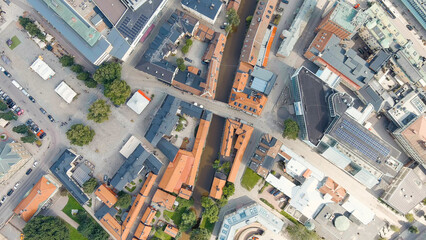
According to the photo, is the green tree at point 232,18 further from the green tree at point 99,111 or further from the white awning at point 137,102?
the green tree at point 99,111

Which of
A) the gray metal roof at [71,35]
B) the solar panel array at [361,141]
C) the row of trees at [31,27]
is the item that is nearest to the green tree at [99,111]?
the gray metal roof at [71,35]

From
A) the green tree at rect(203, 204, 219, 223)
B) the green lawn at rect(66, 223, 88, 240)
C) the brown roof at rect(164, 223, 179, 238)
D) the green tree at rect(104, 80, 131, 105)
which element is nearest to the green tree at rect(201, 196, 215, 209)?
the green tree at rect(203, 204, 219, 223)

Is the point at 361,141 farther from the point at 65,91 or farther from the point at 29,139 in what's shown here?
the point at 29,139

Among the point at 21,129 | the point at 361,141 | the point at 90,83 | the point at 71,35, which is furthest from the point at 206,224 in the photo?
the point at 71,35

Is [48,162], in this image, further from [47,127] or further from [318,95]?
[318,95]

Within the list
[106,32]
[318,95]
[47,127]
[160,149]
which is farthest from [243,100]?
[47,127]

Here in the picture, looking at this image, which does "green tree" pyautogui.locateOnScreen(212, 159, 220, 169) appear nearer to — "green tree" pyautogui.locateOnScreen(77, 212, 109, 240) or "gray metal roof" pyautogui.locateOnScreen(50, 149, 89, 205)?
"green tree" pyautogui.locateOnScreen(77, 212, 109, 240)
